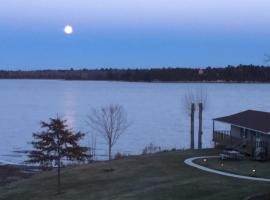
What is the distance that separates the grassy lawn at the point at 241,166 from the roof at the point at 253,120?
10.0 feet

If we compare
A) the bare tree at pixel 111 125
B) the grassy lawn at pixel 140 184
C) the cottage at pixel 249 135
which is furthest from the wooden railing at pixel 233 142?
the bare tree at pixel 111 125

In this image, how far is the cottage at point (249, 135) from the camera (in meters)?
39.0

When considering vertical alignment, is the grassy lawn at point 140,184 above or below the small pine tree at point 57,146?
below

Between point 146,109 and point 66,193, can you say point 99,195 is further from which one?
point 146,109

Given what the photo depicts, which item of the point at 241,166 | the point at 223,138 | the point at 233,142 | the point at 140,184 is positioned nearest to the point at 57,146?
the point at 140,184

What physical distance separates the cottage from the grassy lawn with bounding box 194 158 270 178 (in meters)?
1.29

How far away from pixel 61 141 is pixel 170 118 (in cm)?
7029

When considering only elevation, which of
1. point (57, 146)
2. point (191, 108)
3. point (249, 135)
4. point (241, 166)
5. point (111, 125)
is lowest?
point (111, 125)

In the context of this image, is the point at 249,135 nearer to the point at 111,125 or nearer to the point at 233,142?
the point at 233,142

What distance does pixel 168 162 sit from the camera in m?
38.7

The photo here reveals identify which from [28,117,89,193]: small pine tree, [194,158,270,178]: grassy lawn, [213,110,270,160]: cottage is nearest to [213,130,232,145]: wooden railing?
[213,110,270,160]: cottage

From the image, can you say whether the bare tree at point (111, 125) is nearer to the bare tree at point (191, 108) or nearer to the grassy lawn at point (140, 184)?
the bare tree at point (191, 108)

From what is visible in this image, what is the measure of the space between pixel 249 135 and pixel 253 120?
136 cm

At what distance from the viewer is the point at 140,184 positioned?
32.2m
